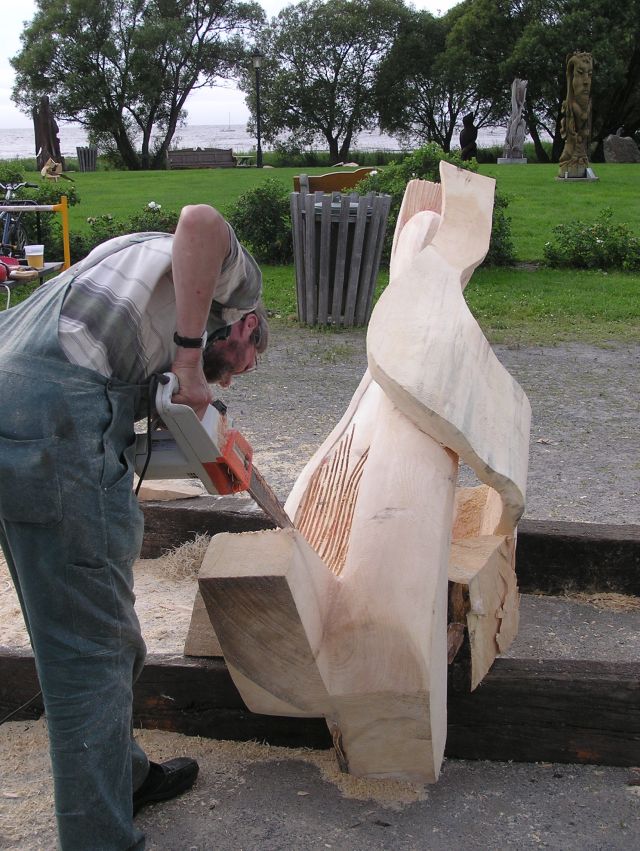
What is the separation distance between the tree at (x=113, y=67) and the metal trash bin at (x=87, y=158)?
3.69 m

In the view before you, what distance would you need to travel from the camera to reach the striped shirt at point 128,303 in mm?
1636

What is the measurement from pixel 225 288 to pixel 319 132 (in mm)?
30594

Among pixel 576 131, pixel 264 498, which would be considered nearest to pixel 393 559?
pixel 264 498

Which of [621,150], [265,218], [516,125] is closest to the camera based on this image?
[265,218]

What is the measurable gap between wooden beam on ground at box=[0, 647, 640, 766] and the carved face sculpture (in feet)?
52.6

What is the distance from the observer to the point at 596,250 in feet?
31.1

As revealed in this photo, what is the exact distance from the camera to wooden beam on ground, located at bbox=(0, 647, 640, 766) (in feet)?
6.37

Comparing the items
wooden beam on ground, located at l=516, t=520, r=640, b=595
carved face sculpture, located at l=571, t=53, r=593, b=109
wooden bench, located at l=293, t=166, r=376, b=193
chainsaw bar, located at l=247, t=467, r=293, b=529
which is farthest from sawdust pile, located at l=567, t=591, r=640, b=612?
carved face sculpture, located at l=571, t=53, r=593, b=109

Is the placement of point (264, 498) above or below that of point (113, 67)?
below

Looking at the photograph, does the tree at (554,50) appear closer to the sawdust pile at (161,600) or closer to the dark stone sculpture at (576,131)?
the dark stone sculpture at (576,131)

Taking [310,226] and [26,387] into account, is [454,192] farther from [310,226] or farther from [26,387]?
[310,226]

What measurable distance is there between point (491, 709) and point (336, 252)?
5.55 m

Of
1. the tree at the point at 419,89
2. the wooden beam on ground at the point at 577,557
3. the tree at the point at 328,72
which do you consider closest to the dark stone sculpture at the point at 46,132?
the tree at the point at 328,72

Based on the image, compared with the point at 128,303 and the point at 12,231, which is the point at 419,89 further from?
the point at 128,303
